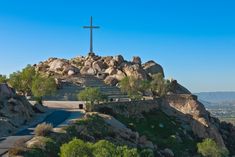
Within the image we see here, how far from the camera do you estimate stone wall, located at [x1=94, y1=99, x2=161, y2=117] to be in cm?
8038

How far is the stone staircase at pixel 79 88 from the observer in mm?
98438

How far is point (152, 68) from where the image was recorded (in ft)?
431

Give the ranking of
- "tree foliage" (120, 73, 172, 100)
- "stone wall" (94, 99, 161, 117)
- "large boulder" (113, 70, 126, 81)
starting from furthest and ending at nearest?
1. "large boulder" (113, 70, 126, 81)
2. "tree foliage" (120, 73, 172, 100)
3. "stone wall" (94, 99, 161, 117)

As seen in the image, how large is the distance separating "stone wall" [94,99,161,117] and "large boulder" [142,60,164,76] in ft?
97.7

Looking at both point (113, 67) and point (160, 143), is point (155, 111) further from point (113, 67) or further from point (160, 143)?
point (113, 67)

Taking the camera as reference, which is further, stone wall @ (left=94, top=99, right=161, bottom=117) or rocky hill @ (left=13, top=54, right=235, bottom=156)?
stone wall @ (left=94, top=99, right=161, bottom=117)

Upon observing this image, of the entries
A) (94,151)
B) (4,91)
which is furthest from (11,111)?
(94,151)

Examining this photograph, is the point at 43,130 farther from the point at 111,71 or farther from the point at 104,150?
the point at 111,71

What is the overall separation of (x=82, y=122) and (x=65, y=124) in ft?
8.82

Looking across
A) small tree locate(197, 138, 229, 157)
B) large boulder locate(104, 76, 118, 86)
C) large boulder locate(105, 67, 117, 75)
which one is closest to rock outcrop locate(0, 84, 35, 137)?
small tree locate(197, 138, 229, 157)

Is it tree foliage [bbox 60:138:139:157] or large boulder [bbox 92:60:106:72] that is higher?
large boulder [bbox 92:60:106:72]

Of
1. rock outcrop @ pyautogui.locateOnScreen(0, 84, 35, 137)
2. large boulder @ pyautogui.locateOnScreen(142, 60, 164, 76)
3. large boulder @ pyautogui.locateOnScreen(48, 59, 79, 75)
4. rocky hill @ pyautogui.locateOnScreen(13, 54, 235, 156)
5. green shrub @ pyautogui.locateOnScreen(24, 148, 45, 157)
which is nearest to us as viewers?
green shrub @ pyautogui.locateOnScreen(24, 148, 45, 157)

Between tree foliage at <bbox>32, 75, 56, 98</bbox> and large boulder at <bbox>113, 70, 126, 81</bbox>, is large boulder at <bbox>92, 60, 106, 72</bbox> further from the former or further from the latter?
tree foliage at <bbox>32, 75, 56, 98</bbox>

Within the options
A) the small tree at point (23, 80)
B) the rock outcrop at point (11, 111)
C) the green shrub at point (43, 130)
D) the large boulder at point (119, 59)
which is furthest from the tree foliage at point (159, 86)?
the green shrub at point (43, 130)
